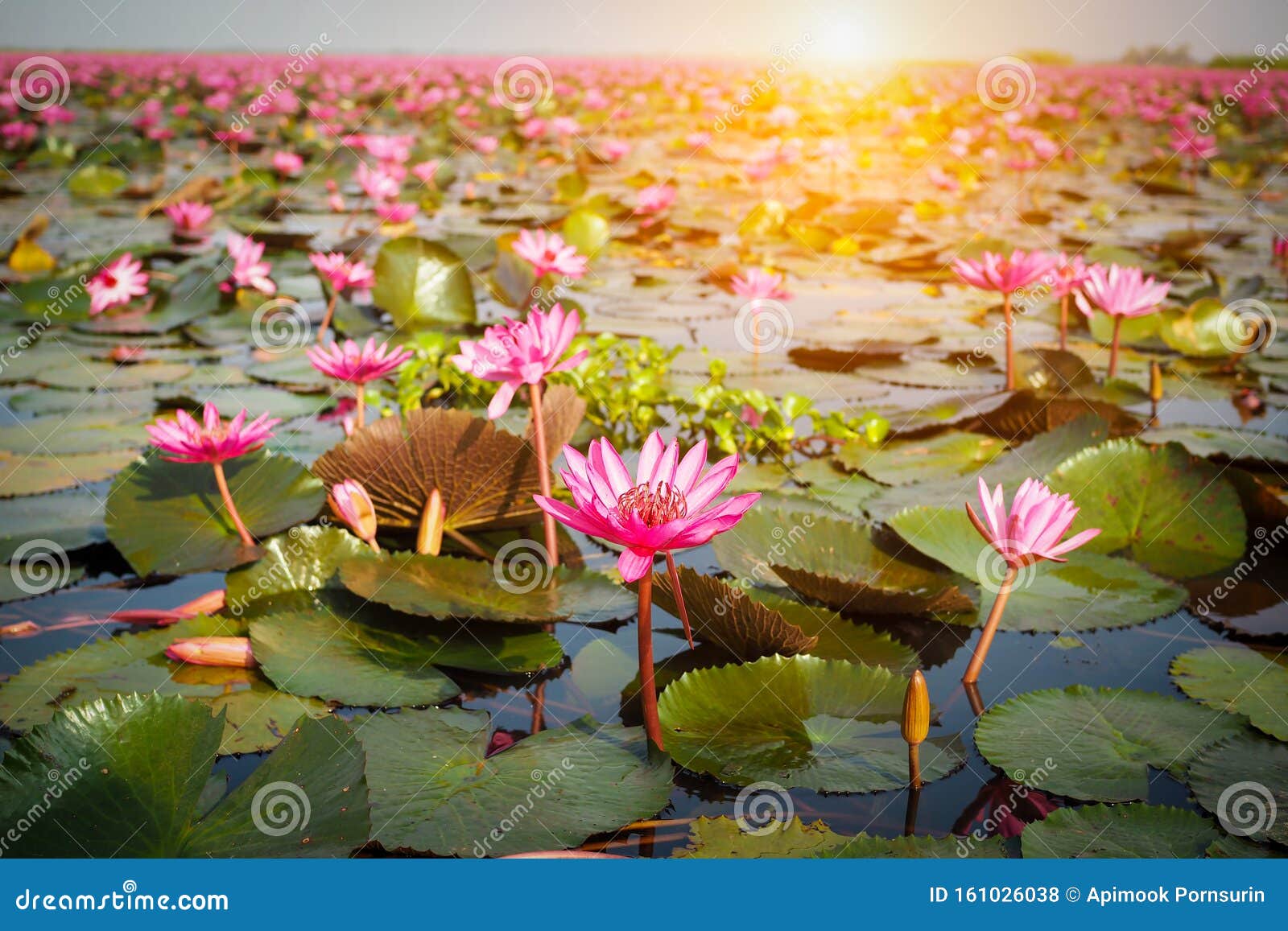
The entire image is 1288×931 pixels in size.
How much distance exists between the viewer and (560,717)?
160 centimetres

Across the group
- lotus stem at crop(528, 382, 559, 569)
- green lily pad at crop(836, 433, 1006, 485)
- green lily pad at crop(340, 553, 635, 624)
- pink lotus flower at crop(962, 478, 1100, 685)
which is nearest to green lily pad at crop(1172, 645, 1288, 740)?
pink lotus flower at crop(962, 478, 1100, 685)

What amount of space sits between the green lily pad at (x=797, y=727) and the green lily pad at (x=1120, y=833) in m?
0.18

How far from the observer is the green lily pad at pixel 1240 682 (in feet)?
4.93

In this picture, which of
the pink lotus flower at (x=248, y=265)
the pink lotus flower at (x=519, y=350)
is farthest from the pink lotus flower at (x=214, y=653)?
the pink lotus flower at (x=248, y=265)

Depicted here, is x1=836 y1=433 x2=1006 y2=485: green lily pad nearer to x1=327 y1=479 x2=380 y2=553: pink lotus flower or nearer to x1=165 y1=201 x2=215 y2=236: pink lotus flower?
x1=327 y1=479 x2=380 y2=553: pink lotus flower

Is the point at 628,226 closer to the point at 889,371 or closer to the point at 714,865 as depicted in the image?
the point at 889,371

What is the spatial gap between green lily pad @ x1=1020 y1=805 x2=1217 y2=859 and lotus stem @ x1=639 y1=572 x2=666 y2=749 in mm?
502

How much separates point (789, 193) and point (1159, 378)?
5.01 m

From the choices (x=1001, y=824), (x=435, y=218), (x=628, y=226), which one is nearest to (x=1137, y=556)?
(x=1001, y=824)

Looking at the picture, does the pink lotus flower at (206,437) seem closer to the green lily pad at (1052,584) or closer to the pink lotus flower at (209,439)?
the pink lotus flower at (209,439)

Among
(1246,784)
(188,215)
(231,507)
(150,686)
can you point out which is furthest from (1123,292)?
(188,215)

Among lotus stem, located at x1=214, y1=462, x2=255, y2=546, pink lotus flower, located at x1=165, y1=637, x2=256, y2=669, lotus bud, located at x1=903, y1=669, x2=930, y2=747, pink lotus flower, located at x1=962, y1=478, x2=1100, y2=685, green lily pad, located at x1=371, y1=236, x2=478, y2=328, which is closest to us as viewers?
lotus bud, located at x1=903, y1=669, x2=930, y2=747

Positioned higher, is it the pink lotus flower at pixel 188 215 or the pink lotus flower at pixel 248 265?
the pink lotus flower at pixel 188 215

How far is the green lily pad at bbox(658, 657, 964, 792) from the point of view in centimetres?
139
